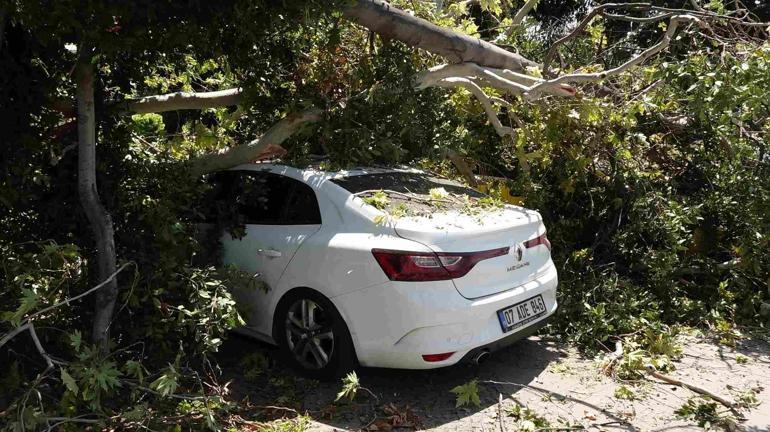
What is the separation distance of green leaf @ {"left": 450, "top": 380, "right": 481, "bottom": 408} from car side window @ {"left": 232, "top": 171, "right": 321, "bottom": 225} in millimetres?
1481

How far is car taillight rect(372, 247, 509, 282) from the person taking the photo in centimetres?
381

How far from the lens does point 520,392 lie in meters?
4.19

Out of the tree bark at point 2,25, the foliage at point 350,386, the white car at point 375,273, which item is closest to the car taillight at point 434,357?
the white car at point 375,273

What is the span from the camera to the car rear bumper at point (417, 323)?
3799 millimetres

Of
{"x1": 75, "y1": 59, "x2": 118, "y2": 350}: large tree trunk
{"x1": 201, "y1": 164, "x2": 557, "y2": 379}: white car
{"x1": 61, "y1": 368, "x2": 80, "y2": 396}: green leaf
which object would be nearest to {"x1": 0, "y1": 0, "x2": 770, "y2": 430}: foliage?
{"x1": 61, "y1": 368, "x2": 80, "y2": 396}: green leaf

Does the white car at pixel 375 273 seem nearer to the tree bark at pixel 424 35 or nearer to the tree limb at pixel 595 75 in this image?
the tree bark at pixel 424 35

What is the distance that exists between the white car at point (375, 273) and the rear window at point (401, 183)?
17 mm

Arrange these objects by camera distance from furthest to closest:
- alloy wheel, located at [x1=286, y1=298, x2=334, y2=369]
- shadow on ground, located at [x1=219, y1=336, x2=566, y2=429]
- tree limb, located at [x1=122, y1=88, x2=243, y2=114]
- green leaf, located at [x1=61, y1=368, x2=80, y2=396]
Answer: tree limb, located at [x1=122, y1=88, x2=243, y2=114] → alloy wheel, located at [x1=286, y1=298, x2=334, y2=369] → shadow on ground, located at [x1=219, y1=336, x2=566, y2=429] → green leaf, located at [x1=61, y1=368, x2=80, y2=396]

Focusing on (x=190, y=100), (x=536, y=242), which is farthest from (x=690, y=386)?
(x=190, y=100)

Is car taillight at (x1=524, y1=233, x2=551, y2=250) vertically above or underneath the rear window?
underneath

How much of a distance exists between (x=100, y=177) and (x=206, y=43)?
1.19m

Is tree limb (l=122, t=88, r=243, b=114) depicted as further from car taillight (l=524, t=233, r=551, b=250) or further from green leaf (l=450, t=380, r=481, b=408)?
green leaf (l=450, t=380, r=481, b=408)

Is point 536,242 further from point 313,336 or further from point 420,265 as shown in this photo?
point 313,336

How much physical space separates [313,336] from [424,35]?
107 inches
